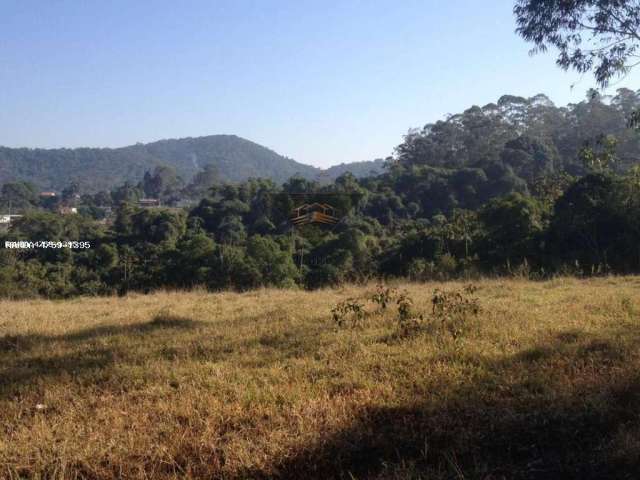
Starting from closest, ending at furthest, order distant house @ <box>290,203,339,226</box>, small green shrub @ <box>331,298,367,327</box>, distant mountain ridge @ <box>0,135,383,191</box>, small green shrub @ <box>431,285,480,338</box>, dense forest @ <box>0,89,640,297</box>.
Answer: small green shrub @ <box>431,285,480,338</box>
small green shrub @ <box>331,298,367,327</box>
dense forest @ <box>0,89,640,297</box>
distant house @ <box>290,203,339,226</box>
distant mountain ridge @ <box>0,135,383,191</box>

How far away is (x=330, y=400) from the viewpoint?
145 inches

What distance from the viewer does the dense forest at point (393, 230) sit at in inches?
725

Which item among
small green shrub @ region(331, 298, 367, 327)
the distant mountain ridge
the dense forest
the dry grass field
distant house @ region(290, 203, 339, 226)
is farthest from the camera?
the distant mountain ridge

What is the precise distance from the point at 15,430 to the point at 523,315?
204 inches

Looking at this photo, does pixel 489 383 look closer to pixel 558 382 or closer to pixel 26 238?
pixel 558 382

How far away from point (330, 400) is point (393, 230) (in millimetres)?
29160

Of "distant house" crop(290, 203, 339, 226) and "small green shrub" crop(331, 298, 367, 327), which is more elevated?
"distant house" crop(290, 203, 339, 226)

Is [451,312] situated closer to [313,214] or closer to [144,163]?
[313,214]

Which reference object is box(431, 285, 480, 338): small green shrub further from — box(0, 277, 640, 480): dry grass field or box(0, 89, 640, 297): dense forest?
box(0, 89, 640, 297): dense forest

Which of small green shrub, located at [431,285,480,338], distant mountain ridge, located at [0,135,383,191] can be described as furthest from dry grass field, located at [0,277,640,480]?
distant mountain ridge, located at [0,135,383,191]

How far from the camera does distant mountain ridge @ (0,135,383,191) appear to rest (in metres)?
110

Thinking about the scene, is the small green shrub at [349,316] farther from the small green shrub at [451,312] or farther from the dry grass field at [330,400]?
the small green shrub at [451,312]

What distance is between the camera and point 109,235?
1292 inches

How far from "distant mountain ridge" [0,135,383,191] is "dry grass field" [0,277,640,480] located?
297 feet
